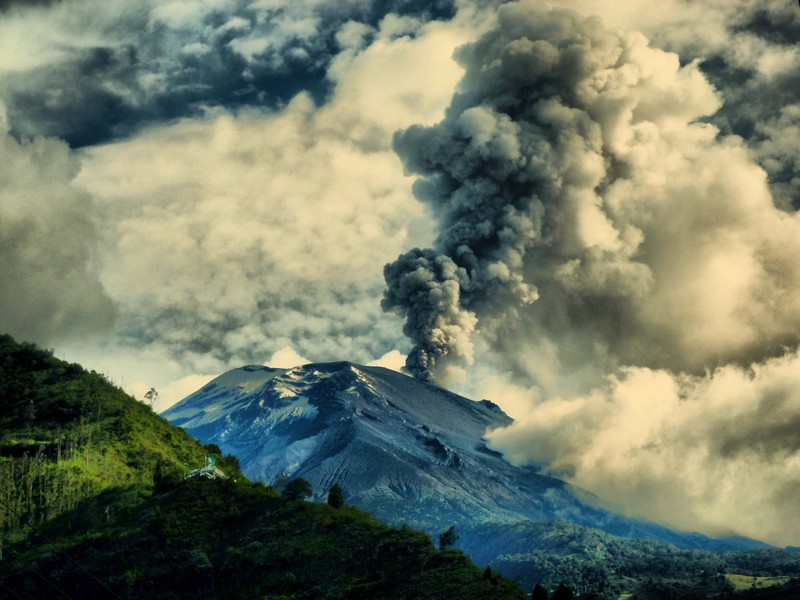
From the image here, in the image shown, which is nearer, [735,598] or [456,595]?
[456,595]

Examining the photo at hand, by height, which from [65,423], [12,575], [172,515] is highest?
[65,423]

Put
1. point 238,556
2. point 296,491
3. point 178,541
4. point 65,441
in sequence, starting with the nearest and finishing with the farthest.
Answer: point 238,556
point 178,541
point 296,491
point 65,441

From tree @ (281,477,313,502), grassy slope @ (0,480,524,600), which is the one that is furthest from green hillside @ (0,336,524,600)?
tree @ (281,477,313,502)

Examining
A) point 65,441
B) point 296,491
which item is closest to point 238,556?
point 296,491

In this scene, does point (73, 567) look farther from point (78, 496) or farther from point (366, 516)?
point (366, 516)

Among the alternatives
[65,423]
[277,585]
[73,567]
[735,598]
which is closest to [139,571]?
[73,567]

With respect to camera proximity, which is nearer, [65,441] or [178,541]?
[178,541]

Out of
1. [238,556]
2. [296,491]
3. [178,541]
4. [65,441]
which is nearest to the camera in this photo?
[238,556]

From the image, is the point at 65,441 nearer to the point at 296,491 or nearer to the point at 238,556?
the point at 296,491
